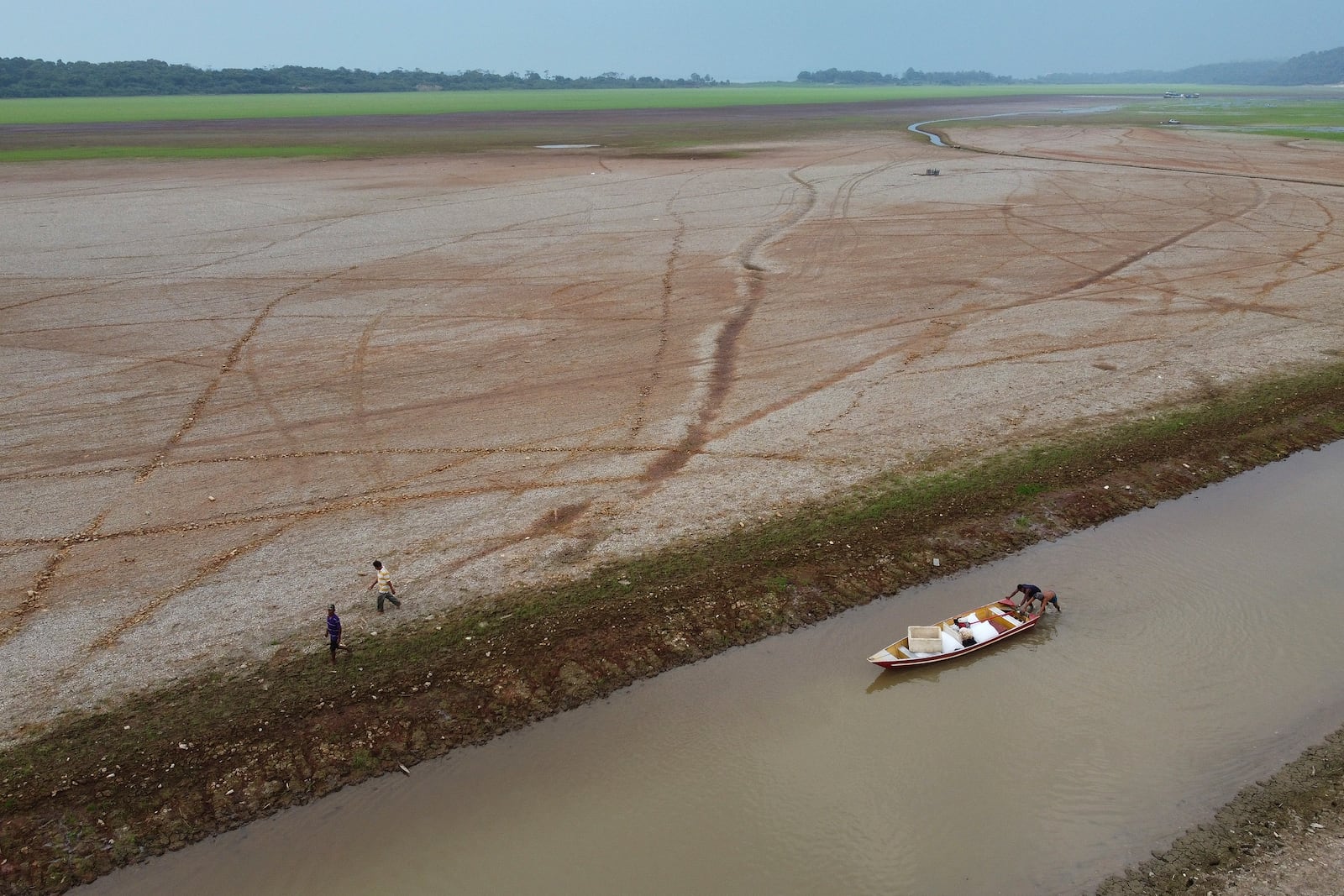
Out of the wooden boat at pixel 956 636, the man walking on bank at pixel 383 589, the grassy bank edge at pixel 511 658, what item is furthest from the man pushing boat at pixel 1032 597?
the man walking on bank at pixel 383 589

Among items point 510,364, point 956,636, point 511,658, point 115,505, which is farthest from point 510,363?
point 956,636

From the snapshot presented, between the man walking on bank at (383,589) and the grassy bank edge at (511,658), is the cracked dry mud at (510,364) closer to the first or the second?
the man walking on bank at (383,589)

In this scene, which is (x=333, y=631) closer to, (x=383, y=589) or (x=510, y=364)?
(x=383, y=589)

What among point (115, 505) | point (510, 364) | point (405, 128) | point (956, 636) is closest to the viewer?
point (956, 636)

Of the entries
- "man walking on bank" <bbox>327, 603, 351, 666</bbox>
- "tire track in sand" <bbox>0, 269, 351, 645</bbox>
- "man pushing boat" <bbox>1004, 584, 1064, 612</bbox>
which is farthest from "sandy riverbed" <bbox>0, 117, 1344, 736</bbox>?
"man pushing boat" <bbox>1004, 584, 1064, 612</bbox>

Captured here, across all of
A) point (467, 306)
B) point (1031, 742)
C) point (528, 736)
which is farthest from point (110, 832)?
point (467, 306)

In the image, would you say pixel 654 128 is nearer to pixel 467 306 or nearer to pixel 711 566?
pixel 467 306
